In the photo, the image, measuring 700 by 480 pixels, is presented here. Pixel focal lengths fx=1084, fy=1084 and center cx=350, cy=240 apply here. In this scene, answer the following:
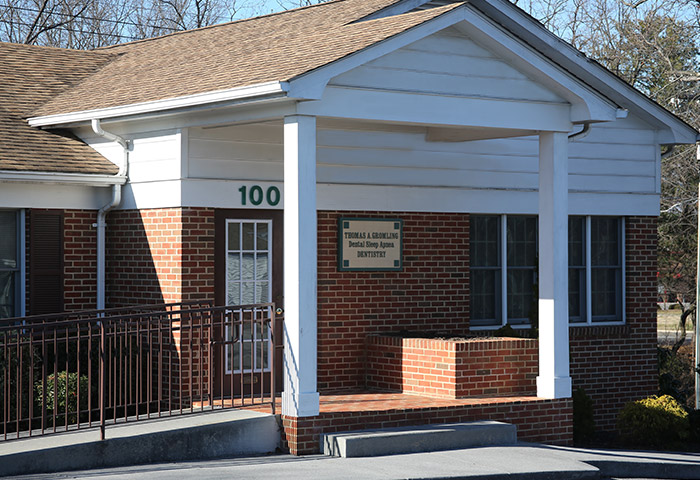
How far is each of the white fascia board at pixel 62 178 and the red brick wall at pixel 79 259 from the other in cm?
44

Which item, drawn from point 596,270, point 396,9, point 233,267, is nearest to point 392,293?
point 233,267

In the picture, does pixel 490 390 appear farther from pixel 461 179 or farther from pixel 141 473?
pixel 141 473

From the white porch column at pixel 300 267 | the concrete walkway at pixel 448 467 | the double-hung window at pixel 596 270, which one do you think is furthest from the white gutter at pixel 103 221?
the double-hung window at pixel 596 270

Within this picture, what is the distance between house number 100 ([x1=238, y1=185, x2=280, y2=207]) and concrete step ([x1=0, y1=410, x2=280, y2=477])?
2709 mm

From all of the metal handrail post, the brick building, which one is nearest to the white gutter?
the brick building

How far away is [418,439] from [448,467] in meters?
0.87

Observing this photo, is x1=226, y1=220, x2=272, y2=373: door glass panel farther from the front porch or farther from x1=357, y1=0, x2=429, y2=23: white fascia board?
x1=357, y1=0, x2=429, y2=23: white fascia board

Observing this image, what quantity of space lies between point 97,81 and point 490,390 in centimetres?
682

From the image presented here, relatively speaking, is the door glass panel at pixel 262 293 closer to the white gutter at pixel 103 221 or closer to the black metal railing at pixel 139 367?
the black metal railing at pixel 139 367

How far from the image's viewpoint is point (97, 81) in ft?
48.5

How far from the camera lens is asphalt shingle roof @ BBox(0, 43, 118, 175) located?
40.9ft

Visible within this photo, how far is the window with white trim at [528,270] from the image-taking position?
48.7ft

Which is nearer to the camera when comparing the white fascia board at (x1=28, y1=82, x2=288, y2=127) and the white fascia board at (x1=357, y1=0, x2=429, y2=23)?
the white fascia board at (x1=28, y1=82, x2=288, y2=127)

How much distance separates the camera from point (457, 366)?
→ 11992mm
